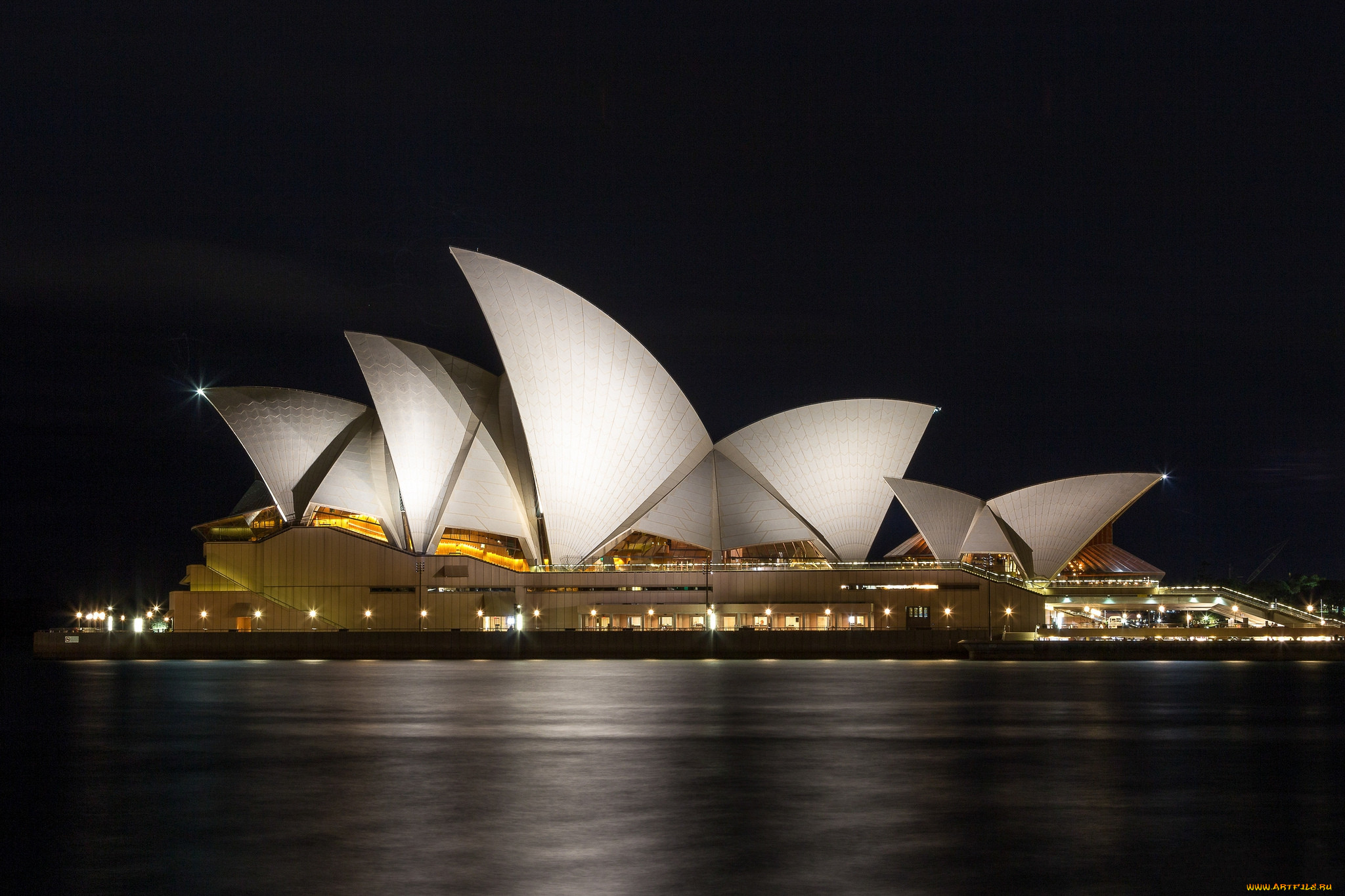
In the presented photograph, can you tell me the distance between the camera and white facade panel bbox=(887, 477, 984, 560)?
223 feet

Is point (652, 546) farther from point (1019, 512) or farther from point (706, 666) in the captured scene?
point (1019, 512)

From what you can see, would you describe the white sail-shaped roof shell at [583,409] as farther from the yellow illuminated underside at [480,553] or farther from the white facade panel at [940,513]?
the white facade panel at [940,513]

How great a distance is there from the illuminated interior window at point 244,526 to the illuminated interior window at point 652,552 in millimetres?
17254

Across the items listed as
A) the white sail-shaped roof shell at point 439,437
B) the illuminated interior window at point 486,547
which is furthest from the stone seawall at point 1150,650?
the white sail-shaped roof shell at point 439,437

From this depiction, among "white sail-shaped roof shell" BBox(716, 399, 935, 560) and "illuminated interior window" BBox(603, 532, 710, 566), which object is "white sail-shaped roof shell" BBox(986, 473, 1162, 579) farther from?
"illuminated interior window" BBox(603, 532, 710, 566)

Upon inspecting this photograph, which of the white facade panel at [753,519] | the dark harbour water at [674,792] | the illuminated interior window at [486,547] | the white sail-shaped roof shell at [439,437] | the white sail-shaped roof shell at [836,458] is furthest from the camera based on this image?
the white facade panel at [753,519]

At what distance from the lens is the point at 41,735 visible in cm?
2781

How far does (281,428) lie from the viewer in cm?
6200

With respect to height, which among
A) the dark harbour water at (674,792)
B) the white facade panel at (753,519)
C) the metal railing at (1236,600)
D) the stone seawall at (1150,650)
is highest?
the white facade panel at (753,519)

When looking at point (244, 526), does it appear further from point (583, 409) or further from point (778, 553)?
point (778, 553)

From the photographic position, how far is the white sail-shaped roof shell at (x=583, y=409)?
173 feet

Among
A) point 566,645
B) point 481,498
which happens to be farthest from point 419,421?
point 566,645

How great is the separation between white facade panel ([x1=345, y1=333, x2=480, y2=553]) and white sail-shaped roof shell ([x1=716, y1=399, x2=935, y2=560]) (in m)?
14.7

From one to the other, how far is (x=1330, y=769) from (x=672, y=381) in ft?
129
